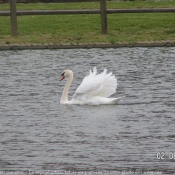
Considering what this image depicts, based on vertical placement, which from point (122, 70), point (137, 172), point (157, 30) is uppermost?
point (157, 30)

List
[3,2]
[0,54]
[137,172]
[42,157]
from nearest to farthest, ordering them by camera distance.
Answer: [137,172], [42,157], [0,54], [3,2]

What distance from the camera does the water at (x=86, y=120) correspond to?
11383mm

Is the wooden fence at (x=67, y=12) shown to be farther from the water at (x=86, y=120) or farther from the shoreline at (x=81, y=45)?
the water at (x=86, y=120)

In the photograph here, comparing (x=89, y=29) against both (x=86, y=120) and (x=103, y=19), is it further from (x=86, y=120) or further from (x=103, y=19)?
(x=86, y=120)

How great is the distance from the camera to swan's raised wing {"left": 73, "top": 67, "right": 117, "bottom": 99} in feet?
53.7

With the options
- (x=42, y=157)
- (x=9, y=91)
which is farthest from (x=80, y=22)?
(x=42, y=157)

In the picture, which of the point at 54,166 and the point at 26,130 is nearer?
the point at 54,166

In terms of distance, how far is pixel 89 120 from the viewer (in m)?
14.5

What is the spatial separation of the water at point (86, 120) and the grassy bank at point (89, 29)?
9.48 ft

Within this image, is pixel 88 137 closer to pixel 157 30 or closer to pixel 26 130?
pixel 26 130

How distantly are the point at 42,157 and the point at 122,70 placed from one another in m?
8.59
